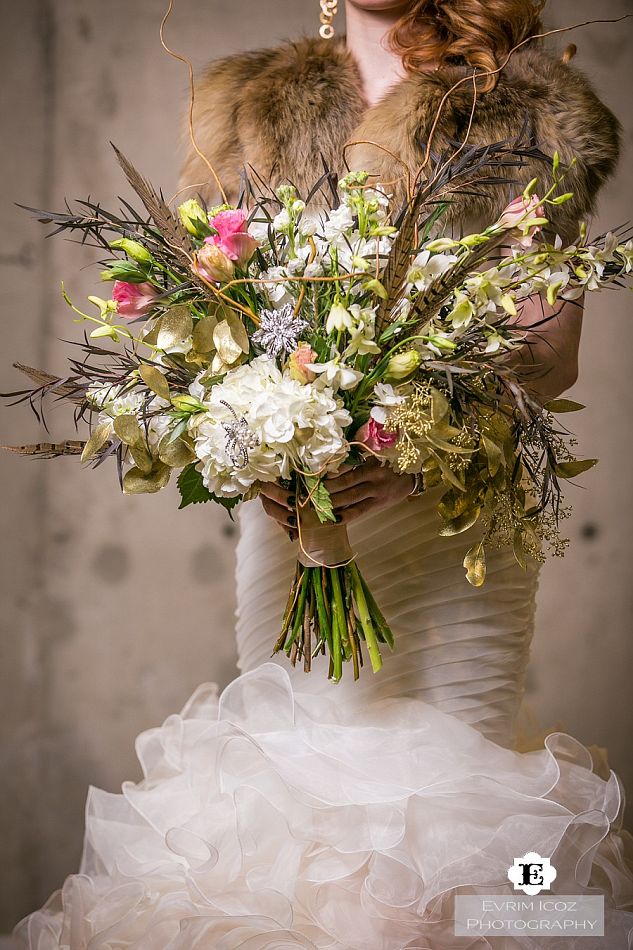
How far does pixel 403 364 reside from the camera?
1.05m

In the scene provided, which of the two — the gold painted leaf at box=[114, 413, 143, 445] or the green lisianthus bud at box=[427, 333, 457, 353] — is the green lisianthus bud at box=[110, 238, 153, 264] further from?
the green lisianthus bud at box=[427, 333, 457, 353]

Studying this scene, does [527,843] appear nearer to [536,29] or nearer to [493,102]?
[493,102]

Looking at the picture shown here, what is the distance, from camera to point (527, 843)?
116cm

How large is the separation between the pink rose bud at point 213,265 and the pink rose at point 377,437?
0.80 ft

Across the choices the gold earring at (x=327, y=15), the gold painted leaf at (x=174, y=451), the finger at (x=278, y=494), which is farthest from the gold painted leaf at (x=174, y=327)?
the gold earring at (x=327, y=15)

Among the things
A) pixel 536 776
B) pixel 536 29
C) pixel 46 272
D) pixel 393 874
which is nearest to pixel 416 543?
pixel 536 776

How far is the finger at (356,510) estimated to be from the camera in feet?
4.07

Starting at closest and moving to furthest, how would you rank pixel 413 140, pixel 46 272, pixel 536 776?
pixel 536 776 < pixel 413 140 < pixel 46 272

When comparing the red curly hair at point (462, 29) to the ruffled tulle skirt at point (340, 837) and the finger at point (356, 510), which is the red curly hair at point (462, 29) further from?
the ruffled tulle skirt at point (340, 837)

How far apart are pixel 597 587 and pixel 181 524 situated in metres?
1.09

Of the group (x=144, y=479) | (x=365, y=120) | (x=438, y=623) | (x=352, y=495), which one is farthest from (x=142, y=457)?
(x=365, y=120)

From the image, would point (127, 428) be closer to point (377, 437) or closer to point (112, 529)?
point (377, 437)

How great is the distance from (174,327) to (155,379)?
0.22 feet

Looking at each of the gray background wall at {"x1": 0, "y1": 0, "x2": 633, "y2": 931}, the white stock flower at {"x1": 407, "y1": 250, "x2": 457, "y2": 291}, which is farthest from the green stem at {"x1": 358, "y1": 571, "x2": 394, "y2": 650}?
the gray background wall at {"x1": 0, "y1": 0, "x2": 633, "y2": 931}
